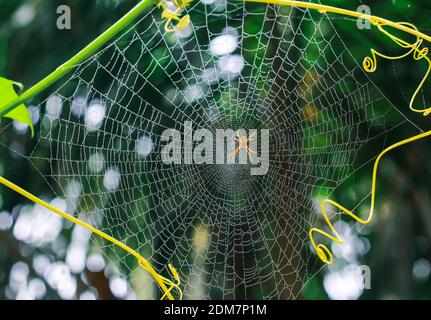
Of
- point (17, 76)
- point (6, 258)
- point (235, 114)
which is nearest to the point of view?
point (235, 114)

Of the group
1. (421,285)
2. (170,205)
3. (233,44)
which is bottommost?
(421,285)

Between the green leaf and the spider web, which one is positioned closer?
the green leaf

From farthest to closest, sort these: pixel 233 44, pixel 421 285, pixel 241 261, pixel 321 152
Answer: pixel 421 285 < pixel 241 261 < pixel 321 152 < pixel 233 44

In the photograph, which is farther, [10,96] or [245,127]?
[245,127]

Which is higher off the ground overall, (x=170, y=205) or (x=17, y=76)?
(x=17, y=76)

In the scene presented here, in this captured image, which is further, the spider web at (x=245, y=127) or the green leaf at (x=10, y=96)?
the spider web at (x=245, y=127)

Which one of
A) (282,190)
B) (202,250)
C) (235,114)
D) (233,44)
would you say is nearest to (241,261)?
(202,250)

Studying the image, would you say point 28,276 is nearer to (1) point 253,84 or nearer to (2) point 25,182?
(2) point 25,182

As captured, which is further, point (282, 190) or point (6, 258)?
point (6, 258)

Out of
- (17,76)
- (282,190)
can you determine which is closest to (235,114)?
(282,190)

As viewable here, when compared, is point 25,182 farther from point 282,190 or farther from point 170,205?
point 282,190
